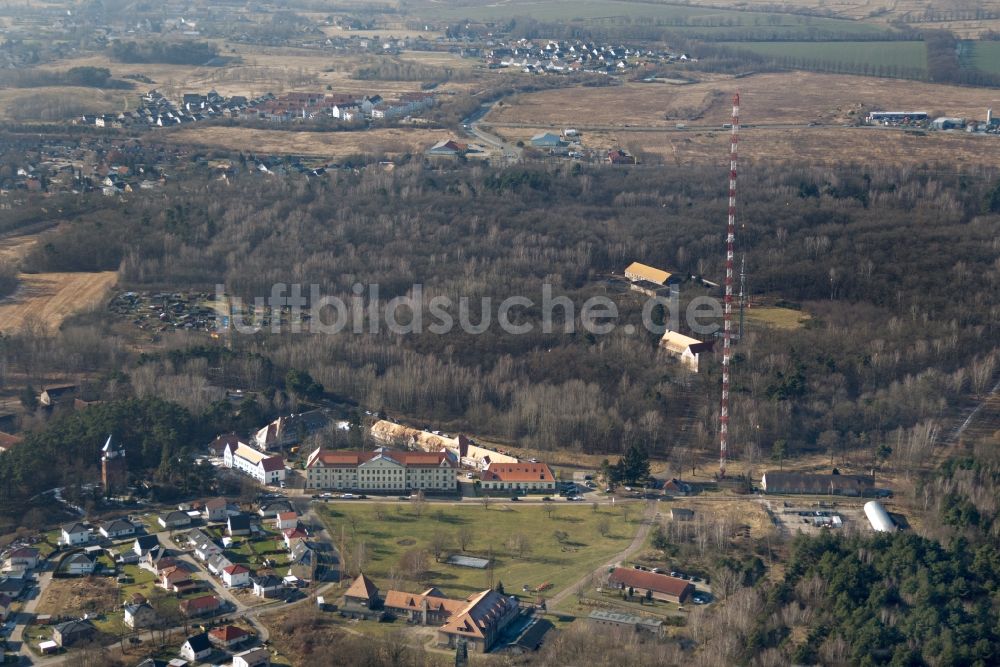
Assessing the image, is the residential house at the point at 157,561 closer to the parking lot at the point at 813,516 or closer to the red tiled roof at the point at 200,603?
the red tiled roof at the point at 200,603

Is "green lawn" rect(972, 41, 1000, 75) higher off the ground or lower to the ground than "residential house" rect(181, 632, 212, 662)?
higher

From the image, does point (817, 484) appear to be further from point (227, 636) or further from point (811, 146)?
point (811, 146)

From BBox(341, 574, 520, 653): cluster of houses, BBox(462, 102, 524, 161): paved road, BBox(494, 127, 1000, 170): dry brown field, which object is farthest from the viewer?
BBox(462, 102, 524, 161): paved road

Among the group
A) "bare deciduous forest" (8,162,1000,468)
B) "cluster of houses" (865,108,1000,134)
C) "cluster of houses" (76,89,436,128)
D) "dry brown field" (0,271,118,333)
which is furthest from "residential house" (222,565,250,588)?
"cluster of houses" (865,108,1000,134)

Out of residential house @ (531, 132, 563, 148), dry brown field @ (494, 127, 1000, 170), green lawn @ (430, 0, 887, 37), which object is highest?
green lawn @ (430, 0, 887, 37)

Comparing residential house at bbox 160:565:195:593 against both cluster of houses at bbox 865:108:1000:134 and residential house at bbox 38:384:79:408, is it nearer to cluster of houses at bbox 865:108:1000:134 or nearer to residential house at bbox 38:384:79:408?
residential house at bbox 38:384:79:408

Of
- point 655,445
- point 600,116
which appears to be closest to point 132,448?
point 655,445

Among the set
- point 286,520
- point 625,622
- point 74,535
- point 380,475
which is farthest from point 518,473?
point 74,535
